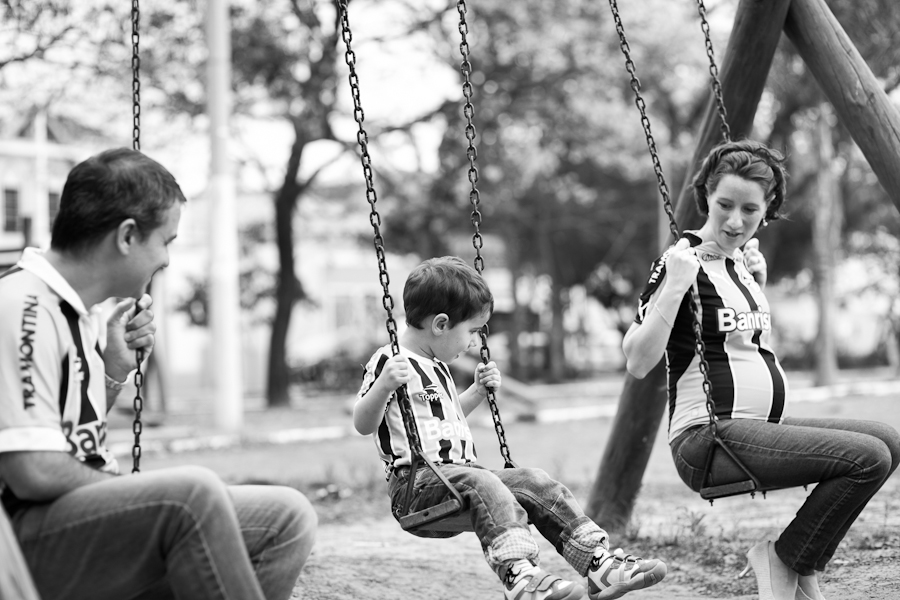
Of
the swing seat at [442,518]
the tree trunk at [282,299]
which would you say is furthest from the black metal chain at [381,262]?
the tree trunk at [282,299]

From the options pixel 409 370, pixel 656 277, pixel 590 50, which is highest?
pixel 590 50

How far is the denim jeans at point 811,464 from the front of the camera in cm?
316

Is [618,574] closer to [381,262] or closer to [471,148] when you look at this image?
[381,262]

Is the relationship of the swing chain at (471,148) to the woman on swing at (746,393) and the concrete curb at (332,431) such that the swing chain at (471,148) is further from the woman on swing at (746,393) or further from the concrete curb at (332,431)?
the concrete curb at (332,431)

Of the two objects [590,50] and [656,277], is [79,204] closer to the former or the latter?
[656,277]

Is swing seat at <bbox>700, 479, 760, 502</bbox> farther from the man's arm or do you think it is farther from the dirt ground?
the man's arm

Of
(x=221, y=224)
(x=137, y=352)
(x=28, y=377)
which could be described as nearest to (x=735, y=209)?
(x=137, y=352)

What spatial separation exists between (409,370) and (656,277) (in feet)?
3.13

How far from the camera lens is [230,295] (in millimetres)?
12289

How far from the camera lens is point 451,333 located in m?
3.27

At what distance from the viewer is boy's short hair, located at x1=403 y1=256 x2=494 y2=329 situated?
3.22m

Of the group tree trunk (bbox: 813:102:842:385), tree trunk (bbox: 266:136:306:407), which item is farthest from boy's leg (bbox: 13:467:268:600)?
tree trunk (bbox: 813:102:842:385)

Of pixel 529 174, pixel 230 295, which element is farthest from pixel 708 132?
pixel 529 174

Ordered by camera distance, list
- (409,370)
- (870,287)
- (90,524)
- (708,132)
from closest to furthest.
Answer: (90,524) < (409,370) < (708,132) < (870,287)
